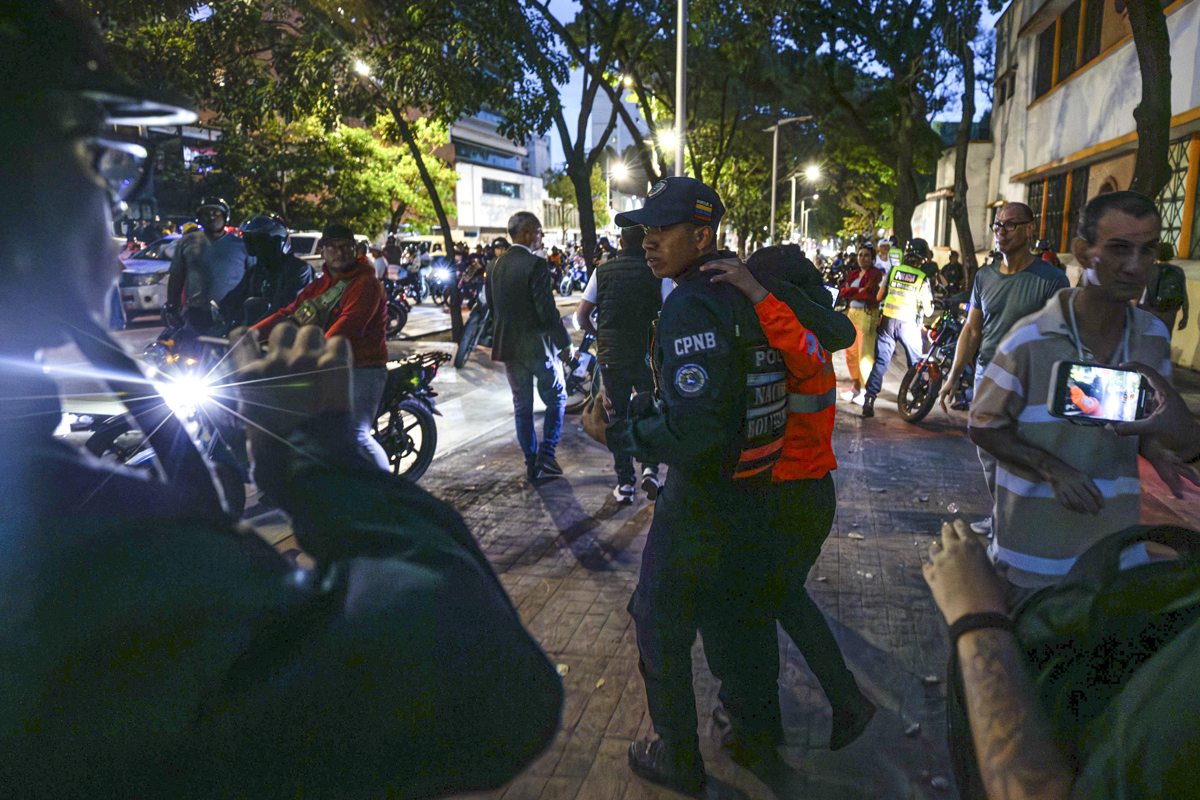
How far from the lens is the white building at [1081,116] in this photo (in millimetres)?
12516

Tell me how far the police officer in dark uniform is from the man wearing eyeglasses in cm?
269

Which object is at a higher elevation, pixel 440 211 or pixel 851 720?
pixel 440 211

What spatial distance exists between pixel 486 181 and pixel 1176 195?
236ft

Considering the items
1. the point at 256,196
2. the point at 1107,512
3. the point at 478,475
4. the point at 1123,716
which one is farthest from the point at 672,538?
the point at 256,196

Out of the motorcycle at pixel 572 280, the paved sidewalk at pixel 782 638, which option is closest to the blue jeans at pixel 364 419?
the paved sidewalk at pixel 782 638

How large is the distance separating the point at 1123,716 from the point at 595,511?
4.93 m

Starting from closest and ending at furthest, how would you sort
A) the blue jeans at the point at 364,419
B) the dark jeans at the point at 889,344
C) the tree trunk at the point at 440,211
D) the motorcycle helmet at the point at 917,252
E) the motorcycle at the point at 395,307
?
1. the blue jeans at the point at 364,419
2. the dark jeans at the point at 889,344
3. the motorcycle helmet at the point at 917,252
4. the tree trunk at the point at 440,211
5. the motorcycle at the point at 395,307

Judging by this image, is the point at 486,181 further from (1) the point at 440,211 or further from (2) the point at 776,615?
(2) the point at 776,615

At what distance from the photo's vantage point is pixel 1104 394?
233 centimetres

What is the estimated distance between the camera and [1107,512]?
2.62 metres

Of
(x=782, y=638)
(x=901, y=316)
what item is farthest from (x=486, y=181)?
(x=782, y=638)

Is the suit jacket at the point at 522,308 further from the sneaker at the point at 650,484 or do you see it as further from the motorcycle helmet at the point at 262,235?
the motorcycle helmet at the point at 262,235

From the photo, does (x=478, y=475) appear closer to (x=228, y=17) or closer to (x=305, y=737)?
(x=228, y=17)

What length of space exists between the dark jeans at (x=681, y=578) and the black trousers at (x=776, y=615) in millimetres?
76
